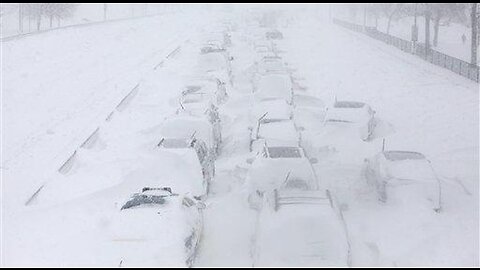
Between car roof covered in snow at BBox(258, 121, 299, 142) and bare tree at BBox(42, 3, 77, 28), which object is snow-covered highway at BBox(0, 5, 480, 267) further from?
bare tree at BBox(42, 3, 77, 28)

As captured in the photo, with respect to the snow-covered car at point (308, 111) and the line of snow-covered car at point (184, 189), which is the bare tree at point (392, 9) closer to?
the snow-covered car at point (308, 111)

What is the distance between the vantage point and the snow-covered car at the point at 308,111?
20.5m

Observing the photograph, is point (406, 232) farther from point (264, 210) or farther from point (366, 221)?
point (264, 210)

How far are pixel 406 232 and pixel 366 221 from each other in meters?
0.99

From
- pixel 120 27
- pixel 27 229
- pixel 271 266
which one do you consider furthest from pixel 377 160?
pixel 120 27

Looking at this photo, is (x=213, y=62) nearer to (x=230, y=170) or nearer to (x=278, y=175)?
(x=230, y=170)

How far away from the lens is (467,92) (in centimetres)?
2639

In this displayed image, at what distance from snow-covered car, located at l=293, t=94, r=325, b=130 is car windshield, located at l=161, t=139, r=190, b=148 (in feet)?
21.5

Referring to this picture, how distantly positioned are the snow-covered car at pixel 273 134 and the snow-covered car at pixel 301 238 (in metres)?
5.64

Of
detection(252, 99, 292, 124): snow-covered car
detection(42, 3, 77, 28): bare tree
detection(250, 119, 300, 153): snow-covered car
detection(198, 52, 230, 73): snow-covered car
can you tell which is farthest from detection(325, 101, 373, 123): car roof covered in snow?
detection(42, 3, 77, 28): bare tree

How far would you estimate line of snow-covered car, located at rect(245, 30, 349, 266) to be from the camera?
29.9 feet

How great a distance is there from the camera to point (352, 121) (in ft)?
60.1

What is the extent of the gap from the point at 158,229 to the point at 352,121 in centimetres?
1031

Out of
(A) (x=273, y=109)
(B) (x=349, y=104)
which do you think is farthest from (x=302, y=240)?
(B) (x=349, y=104)
